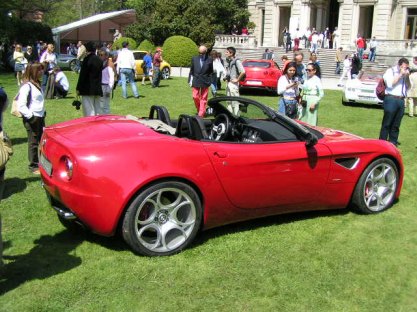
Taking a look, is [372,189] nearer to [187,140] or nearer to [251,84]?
[187,140]

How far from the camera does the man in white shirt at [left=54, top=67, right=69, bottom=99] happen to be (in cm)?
1522

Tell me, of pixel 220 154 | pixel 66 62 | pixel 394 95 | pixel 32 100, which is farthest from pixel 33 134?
pixel 66 62

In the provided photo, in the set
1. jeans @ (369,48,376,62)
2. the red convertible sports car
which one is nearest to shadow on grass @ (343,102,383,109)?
the red convertible sports car

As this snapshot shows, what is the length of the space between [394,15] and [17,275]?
4529 centimetres

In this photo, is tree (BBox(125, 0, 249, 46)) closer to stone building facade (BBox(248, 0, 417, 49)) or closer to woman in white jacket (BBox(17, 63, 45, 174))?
stone building facade (BBox(248, 0, 417, 49))

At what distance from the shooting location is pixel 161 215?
4.32 metres

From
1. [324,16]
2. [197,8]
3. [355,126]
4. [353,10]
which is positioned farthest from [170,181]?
[324,16]

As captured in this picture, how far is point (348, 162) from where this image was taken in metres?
5.38

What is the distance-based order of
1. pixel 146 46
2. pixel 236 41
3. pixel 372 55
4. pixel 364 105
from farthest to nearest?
pixel 236 41 → pixel 146 46 → pixel 372 55 → pixel 364 105

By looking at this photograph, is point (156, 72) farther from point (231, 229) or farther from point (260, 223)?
point (231, 229)

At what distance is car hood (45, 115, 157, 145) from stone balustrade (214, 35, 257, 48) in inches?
1592

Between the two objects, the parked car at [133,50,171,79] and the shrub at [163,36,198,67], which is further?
the shrub at [163,36,198,67]

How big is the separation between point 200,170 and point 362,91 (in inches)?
488

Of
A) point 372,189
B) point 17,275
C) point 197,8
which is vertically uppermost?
point 197,8
